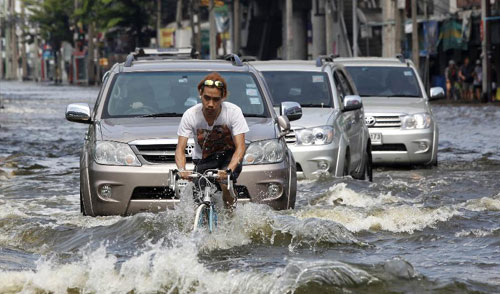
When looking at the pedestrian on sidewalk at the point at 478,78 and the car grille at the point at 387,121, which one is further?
the pedestrian on sidewalk at the point at 478,78

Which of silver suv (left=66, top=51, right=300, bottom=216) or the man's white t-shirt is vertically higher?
the man's white t-shirt

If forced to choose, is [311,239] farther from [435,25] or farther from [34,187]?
[435,25]

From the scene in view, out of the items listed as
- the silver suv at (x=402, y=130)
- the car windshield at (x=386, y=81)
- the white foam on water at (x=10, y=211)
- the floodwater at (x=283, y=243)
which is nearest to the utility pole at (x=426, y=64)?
the car windshield at (x=386, y=81)

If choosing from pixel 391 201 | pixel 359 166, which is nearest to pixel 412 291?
pixel 391 201

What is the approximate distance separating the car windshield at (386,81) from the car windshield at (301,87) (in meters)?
2.94

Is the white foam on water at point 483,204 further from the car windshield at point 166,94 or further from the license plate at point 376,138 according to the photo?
the license plate at point 376,138

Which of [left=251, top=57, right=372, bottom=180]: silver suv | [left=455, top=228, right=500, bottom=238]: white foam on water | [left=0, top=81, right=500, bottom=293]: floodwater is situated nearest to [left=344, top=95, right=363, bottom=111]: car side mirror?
[left=251, top=57, right=372, bottom=180]: silver suv

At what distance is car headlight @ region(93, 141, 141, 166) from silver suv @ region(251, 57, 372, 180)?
4.42 m

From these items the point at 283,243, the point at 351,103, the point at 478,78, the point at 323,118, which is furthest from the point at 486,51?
the point at 283,243

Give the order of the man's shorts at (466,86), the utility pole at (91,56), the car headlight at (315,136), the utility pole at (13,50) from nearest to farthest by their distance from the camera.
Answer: the car headlight at (315,136), the man's shorts at (466,86), the utility pole at (91,56), the utility pole at (13,50)

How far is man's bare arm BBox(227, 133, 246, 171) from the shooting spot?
8.77 m

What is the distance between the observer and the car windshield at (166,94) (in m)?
11.9

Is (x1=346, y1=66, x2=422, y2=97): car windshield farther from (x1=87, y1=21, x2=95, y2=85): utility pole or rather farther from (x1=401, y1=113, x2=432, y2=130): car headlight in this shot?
(x1=87, y1=21, x2=95, y2=85): utility pole

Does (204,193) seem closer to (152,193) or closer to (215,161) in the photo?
(215,161)
